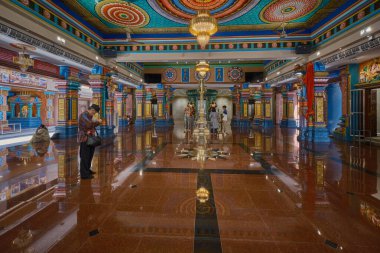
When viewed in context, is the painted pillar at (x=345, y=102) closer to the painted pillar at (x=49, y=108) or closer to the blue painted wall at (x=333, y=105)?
the blue painted wall at (x=333, y=105)

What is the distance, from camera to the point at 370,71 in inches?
309

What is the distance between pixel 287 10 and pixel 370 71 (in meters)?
3.57

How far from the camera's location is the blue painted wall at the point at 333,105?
1043cm

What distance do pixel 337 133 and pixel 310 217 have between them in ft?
28.2

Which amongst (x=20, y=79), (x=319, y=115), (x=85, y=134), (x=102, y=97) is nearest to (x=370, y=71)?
(x=319, y=115)

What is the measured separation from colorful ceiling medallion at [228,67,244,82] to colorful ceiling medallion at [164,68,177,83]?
3370 millimetres

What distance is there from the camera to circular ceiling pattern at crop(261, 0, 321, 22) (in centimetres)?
655

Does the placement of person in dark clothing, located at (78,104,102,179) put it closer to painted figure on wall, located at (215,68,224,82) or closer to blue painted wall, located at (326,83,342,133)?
blue painted wall, located at (326,83,342,133)

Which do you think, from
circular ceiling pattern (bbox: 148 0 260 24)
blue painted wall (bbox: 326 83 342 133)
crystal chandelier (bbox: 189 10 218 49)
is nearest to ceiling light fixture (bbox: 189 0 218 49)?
crystal chandelier (bbox: 189 10 218 49)

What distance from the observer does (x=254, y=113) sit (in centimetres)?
1788

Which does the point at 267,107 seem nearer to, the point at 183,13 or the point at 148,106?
the point at 148,106

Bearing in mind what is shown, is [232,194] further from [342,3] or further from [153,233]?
[342,3]

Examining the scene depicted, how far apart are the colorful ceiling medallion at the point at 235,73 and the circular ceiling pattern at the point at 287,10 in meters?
→ 6.46

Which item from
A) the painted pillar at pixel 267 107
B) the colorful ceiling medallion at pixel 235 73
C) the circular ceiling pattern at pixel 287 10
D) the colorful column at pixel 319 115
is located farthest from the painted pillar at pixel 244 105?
the circular ceiling pattern at pixel 287 10
